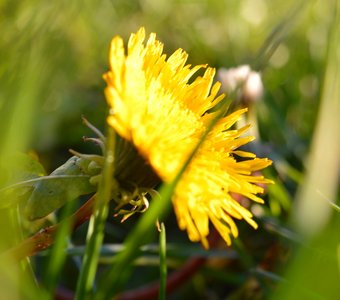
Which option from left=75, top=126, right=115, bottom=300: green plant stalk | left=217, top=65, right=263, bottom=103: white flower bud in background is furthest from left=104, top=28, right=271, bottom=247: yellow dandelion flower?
left=217, top=65, right=263, bottom=103: white flower bud in background

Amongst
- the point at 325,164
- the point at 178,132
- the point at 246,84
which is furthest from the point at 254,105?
the point at 178,132

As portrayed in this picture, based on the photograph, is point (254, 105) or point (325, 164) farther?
point (254, 105)

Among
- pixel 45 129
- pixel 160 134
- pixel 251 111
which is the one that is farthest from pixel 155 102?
pixel 45 129

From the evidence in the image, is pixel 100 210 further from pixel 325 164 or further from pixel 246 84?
pixel 246 84

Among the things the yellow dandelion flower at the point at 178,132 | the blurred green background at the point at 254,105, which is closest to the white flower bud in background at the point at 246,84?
the blurred green background at the point at 254,105

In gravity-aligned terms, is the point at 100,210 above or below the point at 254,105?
above

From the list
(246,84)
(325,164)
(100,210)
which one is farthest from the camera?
(246,84)
